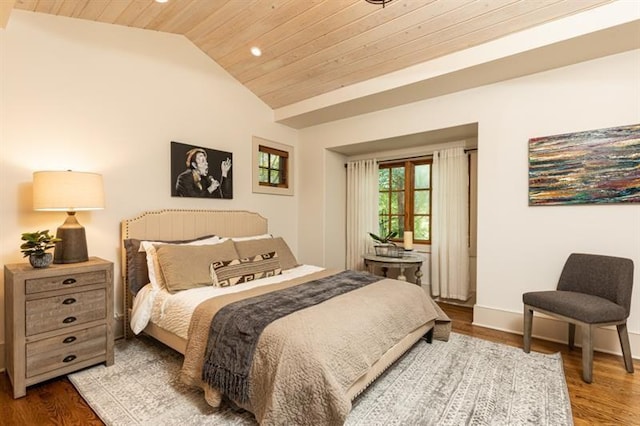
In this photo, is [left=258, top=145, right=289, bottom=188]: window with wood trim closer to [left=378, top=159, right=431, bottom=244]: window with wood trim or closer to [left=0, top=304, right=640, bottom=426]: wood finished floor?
[left=378, top=159, right=431, bottom=244]: window with wood trim

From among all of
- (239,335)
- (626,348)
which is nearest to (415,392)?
(239,335)

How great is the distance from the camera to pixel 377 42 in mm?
2801

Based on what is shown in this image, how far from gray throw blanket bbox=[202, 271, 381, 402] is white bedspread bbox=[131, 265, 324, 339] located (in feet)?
1.20

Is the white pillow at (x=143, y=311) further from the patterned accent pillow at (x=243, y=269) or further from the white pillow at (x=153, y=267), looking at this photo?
the patterned accent pillow at (x=243, y=269)

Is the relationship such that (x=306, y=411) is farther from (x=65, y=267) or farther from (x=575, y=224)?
(x=575, y=224)

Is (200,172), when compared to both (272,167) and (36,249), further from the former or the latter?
(36,249)

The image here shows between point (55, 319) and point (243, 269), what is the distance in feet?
4.17

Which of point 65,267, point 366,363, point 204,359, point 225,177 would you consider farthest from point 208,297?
point 225,177

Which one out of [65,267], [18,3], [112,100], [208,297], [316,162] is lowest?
[208,297]

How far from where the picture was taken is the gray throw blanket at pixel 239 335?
1646 mm

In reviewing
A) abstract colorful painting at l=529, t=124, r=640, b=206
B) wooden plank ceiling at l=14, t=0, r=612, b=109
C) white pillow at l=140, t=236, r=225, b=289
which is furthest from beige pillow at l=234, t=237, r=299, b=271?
abstract colorful painting at l=529, t=124, r=640, b=206

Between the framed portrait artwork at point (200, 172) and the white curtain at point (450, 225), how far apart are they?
2.56 metres

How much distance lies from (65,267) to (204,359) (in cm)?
122

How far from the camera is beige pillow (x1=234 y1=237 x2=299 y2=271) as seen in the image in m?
3.03
